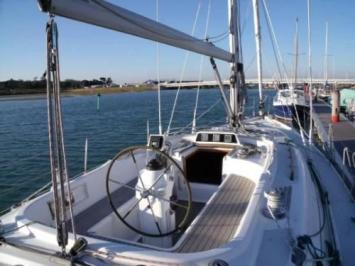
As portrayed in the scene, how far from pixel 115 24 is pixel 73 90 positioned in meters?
138

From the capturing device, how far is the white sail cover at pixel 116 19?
238cm

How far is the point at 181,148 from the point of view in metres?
6.82

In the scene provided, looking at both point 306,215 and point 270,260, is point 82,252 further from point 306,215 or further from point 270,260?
point 306,215

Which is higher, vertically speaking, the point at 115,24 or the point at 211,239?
the point at 115,24

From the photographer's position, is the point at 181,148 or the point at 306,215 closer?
the point at 306,215

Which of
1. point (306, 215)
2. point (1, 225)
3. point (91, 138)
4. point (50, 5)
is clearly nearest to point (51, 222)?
point (1, 225)

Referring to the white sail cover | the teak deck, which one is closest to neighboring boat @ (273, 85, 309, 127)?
the teak deck

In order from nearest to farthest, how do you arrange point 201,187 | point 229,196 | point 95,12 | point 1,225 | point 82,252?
point 95,12, point 82,252, point 1,225, point 229,196, point 201,187

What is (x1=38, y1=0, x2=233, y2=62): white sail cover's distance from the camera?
7.82 ft

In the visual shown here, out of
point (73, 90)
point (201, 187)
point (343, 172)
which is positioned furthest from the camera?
point (73, 90)

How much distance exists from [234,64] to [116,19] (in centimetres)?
552

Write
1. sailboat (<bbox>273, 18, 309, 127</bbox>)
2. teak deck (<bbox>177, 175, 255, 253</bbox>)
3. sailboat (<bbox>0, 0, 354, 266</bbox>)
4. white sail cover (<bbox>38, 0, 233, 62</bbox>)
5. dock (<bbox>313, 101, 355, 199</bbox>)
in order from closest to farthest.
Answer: white sail cover (<bbox>38, 0, 233, 62</bbox>), sailboat (<bbox>0, 0, 354, 266</bbox>), teak deck (<bbox>177, 175, 255, 253</bbox>), dock (<bbox>313, 101, 355, 199</bbox>), sailboat (<bbox>273, 18, 309, 127</bbox>)

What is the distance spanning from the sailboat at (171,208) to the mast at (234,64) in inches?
42.0

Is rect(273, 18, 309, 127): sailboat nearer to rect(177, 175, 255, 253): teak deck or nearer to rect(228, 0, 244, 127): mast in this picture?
rect(228, 0, 244, 127): mast
